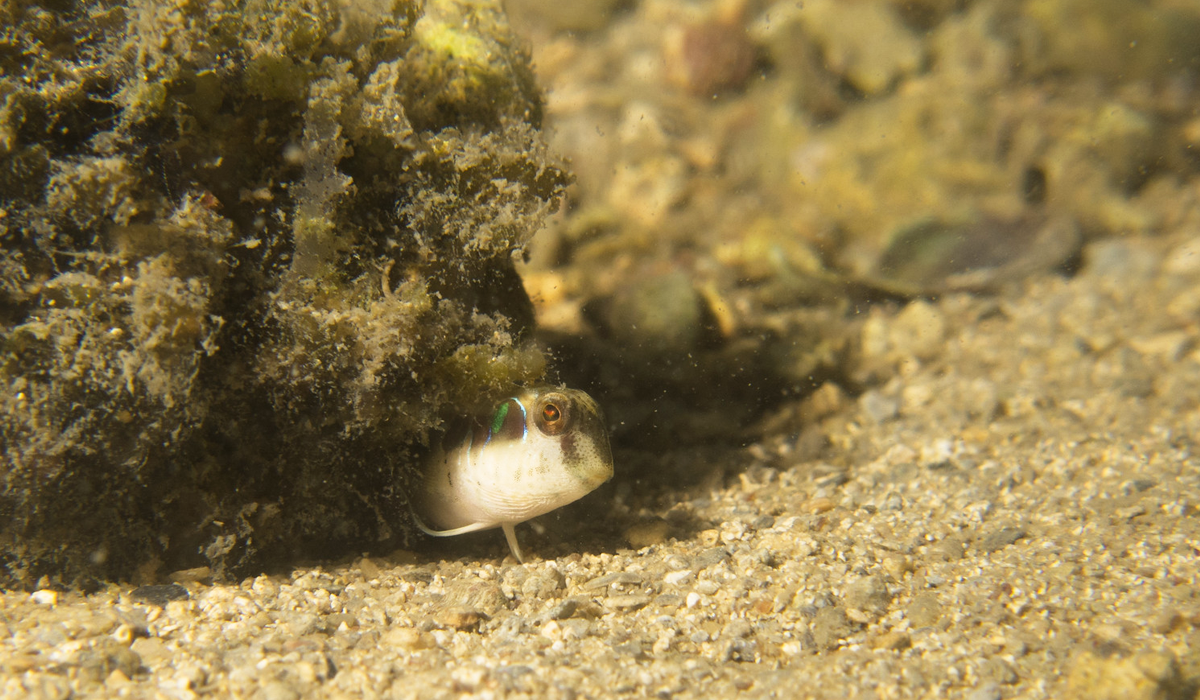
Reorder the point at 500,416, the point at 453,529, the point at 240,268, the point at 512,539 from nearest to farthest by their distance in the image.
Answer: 1. the point at 240,268
2. the point at 500,416
3. the point at 512,539
4. the point at 453,529

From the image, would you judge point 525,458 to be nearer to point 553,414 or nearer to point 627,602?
point 553,414

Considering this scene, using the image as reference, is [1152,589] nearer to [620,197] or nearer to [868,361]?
[868,361]

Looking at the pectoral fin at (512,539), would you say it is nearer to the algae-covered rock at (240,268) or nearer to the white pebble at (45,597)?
the algae-covered rock at (240,268)

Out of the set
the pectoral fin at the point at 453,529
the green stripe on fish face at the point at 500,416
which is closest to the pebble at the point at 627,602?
the pectoral fin at the point at 453,529

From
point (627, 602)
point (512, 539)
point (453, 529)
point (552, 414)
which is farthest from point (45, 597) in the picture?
point (627, 602)

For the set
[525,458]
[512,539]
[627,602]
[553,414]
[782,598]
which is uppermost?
[553,414]

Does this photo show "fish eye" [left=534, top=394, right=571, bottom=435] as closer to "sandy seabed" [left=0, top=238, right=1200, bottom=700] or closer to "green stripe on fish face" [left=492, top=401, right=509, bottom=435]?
"green stripe on fish face" [left=492, top=401, right=509, bottom=435]
